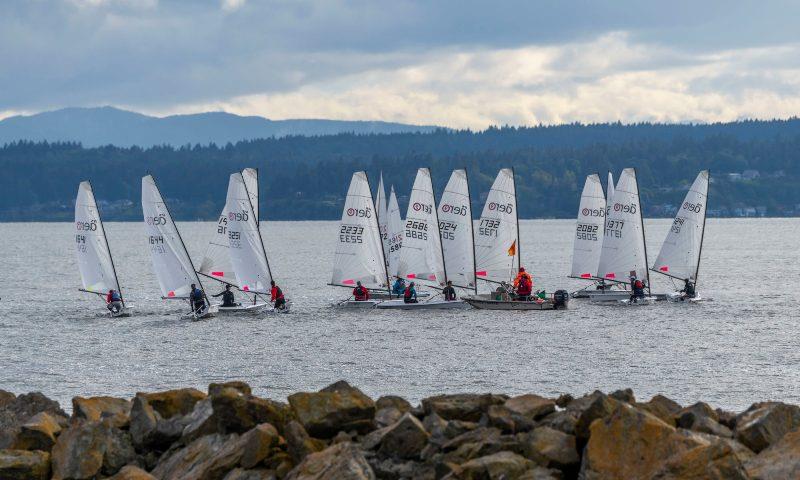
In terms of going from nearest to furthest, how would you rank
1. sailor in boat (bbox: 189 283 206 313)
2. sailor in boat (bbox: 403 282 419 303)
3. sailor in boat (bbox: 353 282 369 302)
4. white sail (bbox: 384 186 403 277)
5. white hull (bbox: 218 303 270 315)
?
sailor in boat (bbox: 189 283 206 313), white hull (bbox: 218 303 270 315), sailor in boat (bbox: 403 282 419 303), sailor in boat (bbox: 353 282 369 302), white sail (bbox: 384 186 403 277)

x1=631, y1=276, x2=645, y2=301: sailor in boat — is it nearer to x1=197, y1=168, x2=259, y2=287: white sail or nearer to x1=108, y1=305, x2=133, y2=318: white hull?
x1=197, y1=168, x2=259, y2=287: white sail

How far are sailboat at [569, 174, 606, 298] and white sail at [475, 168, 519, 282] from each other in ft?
27.6

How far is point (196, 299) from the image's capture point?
5450 centimetres

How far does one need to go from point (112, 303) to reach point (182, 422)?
131 feet

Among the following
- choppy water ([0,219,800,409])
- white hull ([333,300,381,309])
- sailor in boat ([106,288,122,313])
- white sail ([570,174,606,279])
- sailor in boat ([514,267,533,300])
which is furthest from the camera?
white sail ([570,174,606,279])

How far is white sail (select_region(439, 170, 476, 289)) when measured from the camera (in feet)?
193

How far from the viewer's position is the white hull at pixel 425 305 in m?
56.4

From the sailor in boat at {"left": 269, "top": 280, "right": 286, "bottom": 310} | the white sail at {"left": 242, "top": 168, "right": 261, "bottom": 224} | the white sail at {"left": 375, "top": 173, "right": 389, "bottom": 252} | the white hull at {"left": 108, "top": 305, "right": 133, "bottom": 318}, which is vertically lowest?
the white hull at {"left": 108, "top": 305, "right": 133, "bottom": 318}

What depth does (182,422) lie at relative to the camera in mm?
18828

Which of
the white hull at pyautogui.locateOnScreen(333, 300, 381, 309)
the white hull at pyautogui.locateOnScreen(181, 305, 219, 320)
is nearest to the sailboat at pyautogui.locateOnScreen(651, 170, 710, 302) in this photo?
the white hull at pyautogui.locateOnScreen(333, 300, 381, 309)

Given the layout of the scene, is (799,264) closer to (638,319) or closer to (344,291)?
(344,291)

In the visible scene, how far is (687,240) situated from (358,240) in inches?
679

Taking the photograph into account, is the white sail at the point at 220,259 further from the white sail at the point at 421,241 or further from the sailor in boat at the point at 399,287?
the white sail at the point at 421,241

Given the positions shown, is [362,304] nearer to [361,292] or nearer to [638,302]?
[361,292]
